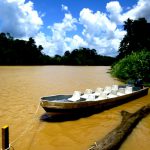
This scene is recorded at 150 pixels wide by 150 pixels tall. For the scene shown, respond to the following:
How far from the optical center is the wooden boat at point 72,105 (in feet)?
31.0

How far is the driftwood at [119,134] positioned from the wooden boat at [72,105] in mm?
1440

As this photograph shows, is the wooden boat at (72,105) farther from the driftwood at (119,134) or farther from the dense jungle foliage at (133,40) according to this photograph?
the dense jungle foliage at (133,40)

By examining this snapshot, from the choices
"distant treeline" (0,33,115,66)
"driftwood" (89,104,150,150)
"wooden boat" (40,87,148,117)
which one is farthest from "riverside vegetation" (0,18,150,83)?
"driftwood" (89,104,150,150)

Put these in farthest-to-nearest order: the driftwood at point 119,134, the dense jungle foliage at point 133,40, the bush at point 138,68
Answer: the dense jungle foliage at point 133,40 < the bush at point 138,68 < the driftwood at point 119,134

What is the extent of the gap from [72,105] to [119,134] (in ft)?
8.23

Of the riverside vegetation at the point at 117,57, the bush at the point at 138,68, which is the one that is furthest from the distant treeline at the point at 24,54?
the bush at the point at 138,68

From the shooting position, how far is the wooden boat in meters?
9.45

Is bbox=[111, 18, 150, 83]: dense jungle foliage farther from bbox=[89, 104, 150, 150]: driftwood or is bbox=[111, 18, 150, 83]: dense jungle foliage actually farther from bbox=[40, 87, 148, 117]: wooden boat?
bbox=[89, 104, 150, 150]: driftwood

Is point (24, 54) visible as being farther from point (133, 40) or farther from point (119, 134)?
point (119, 134)

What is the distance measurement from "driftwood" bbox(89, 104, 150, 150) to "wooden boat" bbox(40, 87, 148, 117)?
4.72 feet

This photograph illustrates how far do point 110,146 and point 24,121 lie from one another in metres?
4.56

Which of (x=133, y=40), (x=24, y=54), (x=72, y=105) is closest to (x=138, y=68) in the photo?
(x=72, y=105)

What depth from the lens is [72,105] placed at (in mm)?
9742

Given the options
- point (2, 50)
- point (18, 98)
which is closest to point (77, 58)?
point (2, 50)
